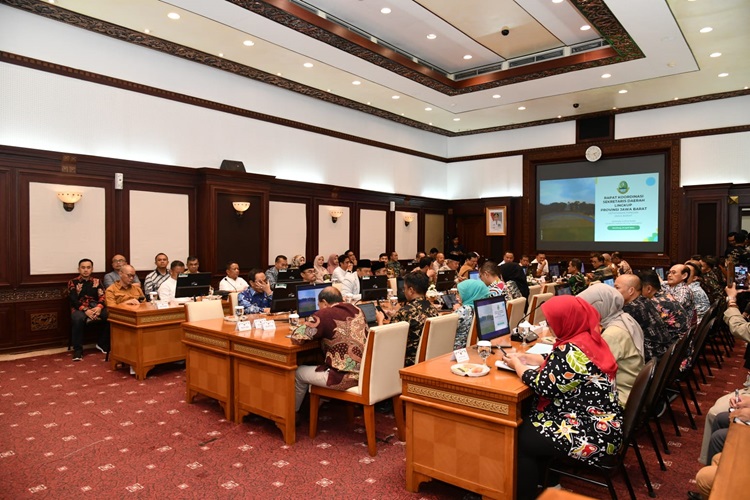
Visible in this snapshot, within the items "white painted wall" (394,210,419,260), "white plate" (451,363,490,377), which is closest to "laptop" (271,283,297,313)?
"white plate" (451,363,490,377)

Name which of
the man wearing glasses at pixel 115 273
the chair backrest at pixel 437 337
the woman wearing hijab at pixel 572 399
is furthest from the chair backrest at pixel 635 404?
the man wearing glasses at pixel 115 273

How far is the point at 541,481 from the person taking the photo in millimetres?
2982

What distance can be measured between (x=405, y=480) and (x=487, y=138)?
1233cm

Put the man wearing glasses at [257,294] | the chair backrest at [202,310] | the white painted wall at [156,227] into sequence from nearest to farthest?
the chair backrest at [202,310] → the man wearing glasses at [257,294] → the white painted wall at [156,227]

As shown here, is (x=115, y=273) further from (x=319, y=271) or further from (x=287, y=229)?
(x=287, y=229)

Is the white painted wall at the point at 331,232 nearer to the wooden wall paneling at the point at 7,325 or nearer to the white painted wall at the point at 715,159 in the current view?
the wooden wall paneling at the point at 7,325

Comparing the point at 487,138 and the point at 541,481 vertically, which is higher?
the point at 487,138

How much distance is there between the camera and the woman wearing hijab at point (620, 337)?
296 centimetres

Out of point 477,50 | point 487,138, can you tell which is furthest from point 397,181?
point 477,50

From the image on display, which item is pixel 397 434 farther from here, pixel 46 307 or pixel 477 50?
pixel 477 50

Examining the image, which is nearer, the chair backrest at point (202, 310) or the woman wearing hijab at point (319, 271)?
the chair backrest at point (202, 310)

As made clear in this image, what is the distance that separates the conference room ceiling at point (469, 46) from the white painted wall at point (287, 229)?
247 centimetres

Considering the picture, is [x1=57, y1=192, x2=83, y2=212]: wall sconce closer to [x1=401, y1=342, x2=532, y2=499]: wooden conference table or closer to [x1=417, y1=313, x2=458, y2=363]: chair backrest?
[x1=417, y1=313, x2=458, y2=363]: chair backrest

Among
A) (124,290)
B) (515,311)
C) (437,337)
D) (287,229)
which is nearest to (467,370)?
(437,337)
